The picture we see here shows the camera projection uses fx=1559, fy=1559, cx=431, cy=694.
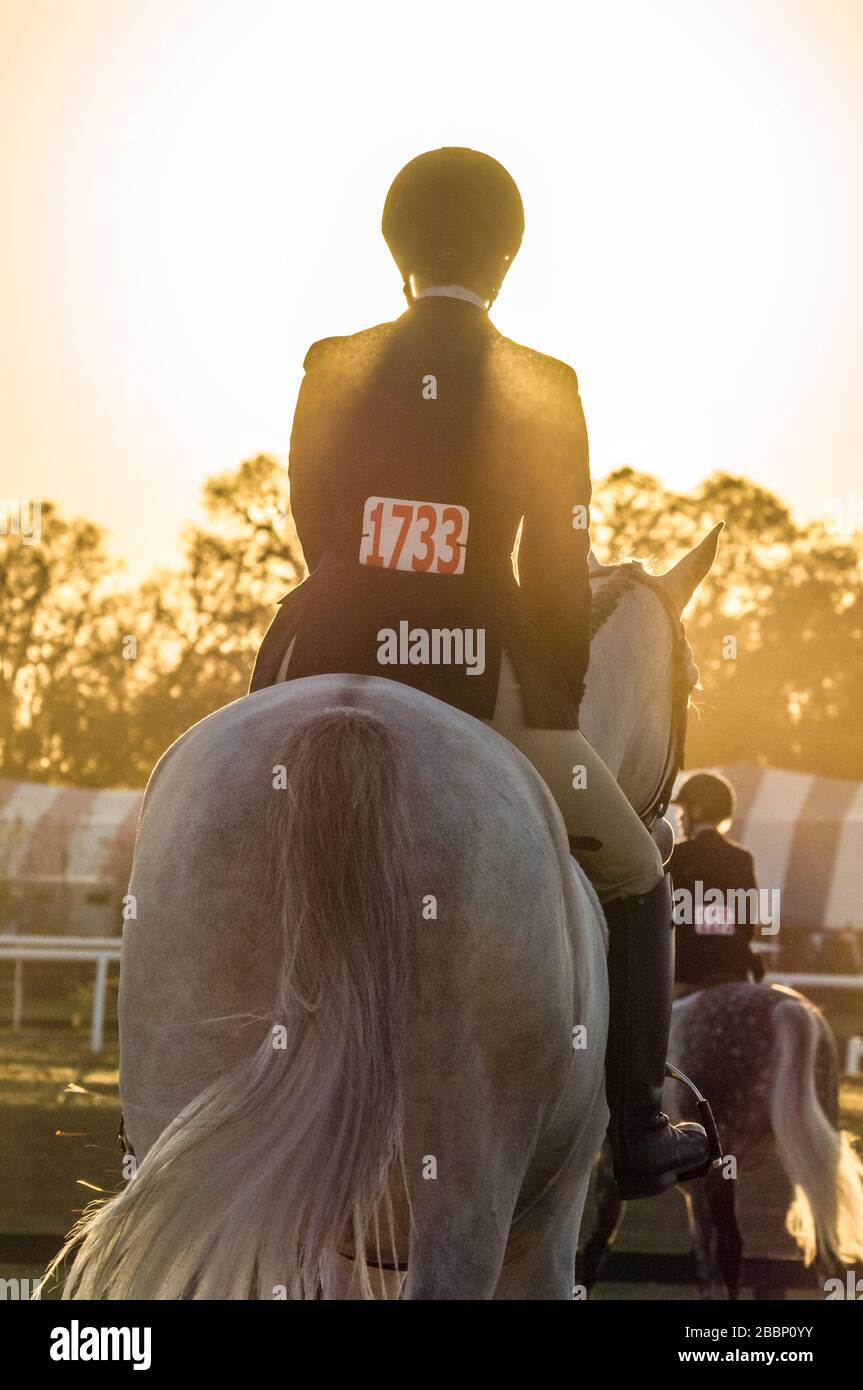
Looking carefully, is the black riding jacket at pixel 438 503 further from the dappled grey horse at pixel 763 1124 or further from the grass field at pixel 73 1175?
the dappled grey horse at pixel 763 1124

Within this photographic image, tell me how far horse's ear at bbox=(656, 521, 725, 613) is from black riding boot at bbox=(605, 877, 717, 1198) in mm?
1099

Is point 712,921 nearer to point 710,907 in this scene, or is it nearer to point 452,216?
point 710,907

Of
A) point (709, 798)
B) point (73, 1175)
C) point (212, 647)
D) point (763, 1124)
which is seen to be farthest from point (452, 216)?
point (212, 647)

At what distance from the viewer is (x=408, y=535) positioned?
3.05m

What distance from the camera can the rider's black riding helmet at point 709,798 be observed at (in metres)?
8.10

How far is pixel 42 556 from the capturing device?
31.9 metres

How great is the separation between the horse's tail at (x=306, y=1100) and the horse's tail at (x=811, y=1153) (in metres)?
5.13

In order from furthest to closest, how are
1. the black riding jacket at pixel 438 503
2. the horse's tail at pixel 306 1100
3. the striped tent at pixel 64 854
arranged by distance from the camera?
1. the striped tent at pixel 64 854
2. the black riding jacket at pixel 438 503
3. the horse's tail at pixel 306 1100

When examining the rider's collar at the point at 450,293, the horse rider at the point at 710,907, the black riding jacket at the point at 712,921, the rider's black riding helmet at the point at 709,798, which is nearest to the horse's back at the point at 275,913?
the rider's collar at the point at 450,293

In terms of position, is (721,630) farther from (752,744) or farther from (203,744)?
(203,744)

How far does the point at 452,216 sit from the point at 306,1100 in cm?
190

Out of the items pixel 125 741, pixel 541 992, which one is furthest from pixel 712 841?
pixel 125 741

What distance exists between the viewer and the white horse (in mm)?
2467

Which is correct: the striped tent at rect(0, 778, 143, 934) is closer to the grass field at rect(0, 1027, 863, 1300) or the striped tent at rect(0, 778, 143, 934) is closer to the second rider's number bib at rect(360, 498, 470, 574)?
the grass field at rect(0, 1027, 863, 1300)
